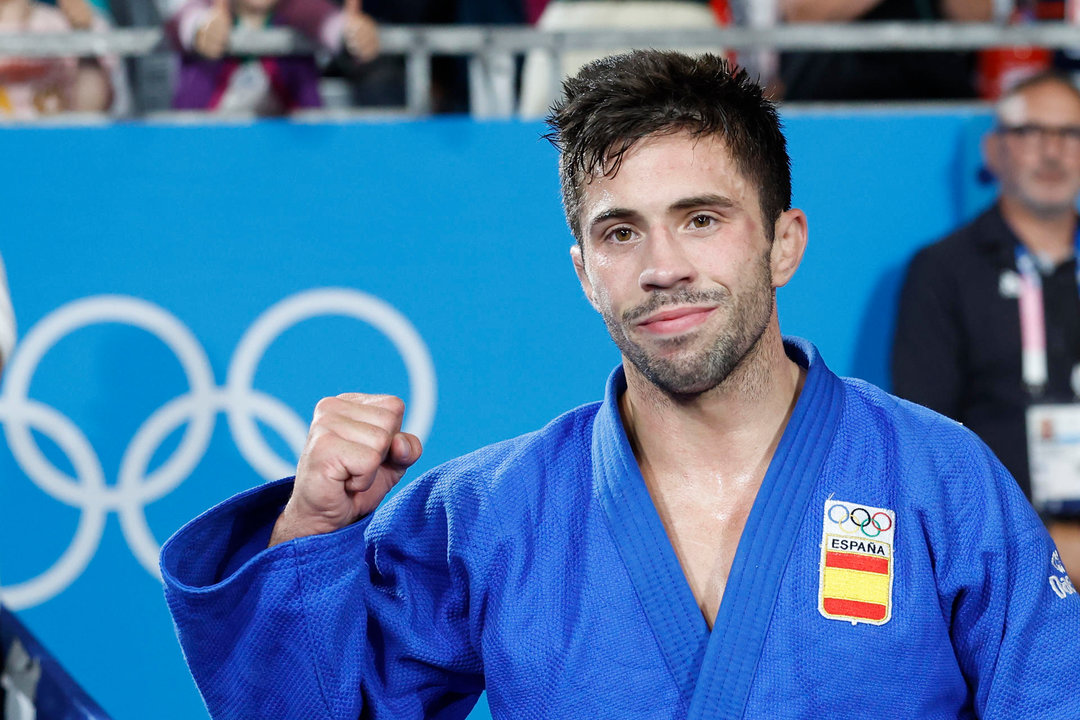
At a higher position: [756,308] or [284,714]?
[756,308]

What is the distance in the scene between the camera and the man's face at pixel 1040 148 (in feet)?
12.1

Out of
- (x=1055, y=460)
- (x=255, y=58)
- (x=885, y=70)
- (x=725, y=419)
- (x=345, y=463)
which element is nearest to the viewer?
(x=345, y=463)

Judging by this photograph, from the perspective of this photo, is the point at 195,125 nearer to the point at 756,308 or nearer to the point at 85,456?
the point at 85,456

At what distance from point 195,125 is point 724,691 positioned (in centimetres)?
271

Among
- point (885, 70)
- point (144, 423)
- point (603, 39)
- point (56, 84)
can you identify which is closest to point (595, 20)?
point (603, 39)

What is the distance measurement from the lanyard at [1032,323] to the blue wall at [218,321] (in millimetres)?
731

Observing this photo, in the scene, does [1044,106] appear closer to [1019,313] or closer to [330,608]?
[1019,313]

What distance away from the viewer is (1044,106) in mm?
3693

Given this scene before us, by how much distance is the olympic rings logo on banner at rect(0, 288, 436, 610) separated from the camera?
3.70 meters

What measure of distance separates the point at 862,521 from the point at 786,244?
18.4 inches

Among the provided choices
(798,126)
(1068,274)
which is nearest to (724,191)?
(798,126)

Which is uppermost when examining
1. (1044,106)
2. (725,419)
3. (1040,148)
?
(1044,106)

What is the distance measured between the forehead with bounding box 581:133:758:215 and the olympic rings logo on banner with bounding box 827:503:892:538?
49 cm

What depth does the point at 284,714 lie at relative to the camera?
5.75ft
